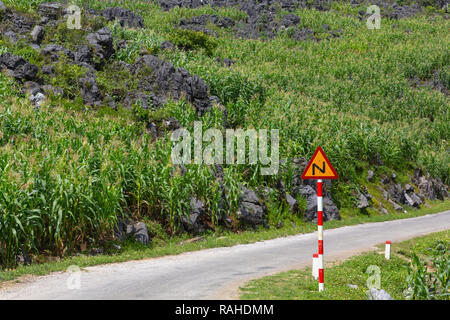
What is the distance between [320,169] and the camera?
1045cm

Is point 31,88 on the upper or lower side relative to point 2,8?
lower

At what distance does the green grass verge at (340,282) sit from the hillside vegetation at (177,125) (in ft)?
20.3


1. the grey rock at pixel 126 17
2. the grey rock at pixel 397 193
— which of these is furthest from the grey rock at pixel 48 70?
the grey rock at pixel 397 193

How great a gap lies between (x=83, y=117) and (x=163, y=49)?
13772mm

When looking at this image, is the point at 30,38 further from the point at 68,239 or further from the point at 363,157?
the point at 363,157

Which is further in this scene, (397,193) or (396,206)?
(397,193)

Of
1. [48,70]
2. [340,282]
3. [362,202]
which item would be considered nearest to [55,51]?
[48,70]

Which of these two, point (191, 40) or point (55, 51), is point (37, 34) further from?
point (191, 40)

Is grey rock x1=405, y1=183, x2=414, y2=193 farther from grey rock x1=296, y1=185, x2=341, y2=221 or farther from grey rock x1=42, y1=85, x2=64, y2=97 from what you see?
grey rock x1=42, y1=85, x2=64, y2=97

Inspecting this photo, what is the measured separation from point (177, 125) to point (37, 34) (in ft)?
40.2

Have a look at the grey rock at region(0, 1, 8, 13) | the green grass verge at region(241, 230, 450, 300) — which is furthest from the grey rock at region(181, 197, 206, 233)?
the grey rock at region(0, 1, 8, 13)

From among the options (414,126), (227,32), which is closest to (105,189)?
(414,126)

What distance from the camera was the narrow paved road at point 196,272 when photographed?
968cm

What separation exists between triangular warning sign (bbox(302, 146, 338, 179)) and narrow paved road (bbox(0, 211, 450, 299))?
3000mm
